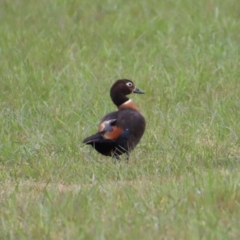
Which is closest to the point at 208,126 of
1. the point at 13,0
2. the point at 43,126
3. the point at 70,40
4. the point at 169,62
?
the point at 43,126

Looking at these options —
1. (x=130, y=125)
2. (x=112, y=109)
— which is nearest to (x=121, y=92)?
(x=130, y=125)

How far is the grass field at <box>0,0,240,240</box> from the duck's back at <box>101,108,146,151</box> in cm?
12

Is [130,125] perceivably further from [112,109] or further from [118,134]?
[112,109]

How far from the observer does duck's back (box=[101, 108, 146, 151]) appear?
7.65 m

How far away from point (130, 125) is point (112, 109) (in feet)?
5.03

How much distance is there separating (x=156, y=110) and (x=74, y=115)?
0.72 meters

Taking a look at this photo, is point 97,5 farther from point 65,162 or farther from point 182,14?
point 65,162

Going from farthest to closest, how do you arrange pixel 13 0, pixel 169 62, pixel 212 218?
pixel 13 0, pixel 169 62, pixel 212 218

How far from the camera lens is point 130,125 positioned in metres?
7.68

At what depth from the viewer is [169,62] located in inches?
417

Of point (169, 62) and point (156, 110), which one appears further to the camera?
point (169, 62)

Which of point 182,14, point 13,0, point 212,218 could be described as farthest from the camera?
point 13,0

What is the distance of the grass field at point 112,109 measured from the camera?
5.86 meters

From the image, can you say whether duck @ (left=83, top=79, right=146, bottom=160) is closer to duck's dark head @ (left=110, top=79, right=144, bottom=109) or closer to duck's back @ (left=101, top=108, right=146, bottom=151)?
duck's back @ (left=101, top=108, right=146, bottom=151)
